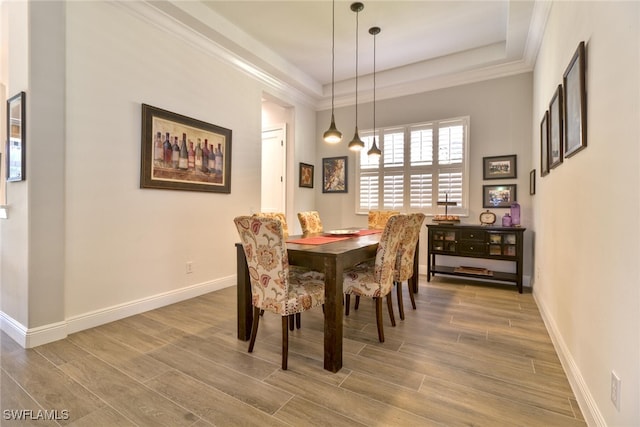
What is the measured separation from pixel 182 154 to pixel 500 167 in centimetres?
404

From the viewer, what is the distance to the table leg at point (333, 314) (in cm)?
196

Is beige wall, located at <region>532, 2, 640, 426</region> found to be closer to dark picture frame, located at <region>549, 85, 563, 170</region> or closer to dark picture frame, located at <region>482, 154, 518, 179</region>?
dark picture frame, located at <region>549, 85, 563, 170</region>

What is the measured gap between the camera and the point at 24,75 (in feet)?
7.43

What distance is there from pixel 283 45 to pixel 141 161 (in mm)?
2352

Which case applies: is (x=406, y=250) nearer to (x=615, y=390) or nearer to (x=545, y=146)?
(x=545, y=146)

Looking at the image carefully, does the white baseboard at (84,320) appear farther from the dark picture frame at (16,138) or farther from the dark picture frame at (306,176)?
the dark picture frame at (306,176)

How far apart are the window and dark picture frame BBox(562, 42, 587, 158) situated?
7.64ft

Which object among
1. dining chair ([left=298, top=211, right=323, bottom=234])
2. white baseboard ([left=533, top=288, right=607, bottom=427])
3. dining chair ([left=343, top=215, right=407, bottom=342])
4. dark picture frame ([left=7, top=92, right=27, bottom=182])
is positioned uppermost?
dark picture frame ([left=7, top=92, right=27, bottom=182])

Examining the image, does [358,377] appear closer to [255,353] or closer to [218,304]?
[255,353]

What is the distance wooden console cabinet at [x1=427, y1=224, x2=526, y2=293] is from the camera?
3.78 metres

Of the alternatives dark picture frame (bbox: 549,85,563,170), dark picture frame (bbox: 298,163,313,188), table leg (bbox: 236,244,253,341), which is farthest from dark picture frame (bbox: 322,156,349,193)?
table leg (bbox: 236,244,253,341)

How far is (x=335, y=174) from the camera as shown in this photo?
5508mm

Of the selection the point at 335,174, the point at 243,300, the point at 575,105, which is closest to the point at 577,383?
the point at 575,105

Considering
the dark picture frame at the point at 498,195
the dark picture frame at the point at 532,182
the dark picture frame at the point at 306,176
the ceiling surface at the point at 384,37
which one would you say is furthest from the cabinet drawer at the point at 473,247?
the dark picture frame at the point at 306,176
